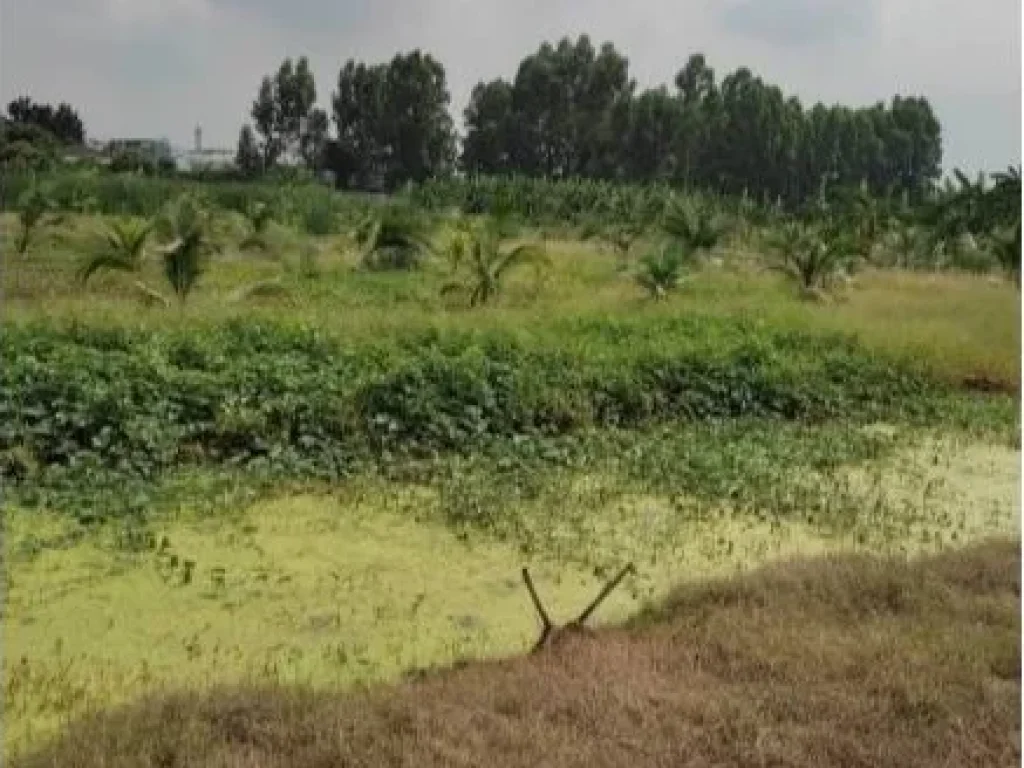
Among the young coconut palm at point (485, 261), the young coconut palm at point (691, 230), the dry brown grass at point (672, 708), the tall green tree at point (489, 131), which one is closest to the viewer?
the dry brown grass at point (672, 708)

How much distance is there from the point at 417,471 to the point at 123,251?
597 centimetres

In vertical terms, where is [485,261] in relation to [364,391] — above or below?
→ above

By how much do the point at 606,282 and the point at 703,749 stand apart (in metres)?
12.1

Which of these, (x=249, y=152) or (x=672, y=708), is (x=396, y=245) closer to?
(x=672, y=708)

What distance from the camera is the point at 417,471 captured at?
6.15 metres

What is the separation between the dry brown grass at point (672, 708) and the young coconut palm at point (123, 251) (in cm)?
836

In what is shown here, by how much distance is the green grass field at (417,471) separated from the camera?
396cm

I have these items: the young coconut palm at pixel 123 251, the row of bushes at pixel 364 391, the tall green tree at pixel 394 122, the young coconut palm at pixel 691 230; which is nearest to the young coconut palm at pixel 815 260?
the young coconut palm at pixel 691 230

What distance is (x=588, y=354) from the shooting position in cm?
821

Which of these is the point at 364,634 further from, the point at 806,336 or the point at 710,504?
the point at 806,336

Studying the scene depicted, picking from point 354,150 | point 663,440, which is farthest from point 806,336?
point 354,150

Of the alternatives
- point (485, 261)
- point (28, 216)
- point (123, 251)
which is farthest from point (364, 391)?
point (28, 216)

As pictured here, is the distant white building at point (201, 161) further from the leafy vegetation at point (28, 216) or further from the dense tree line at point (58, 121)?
the leafy vegetation at point (28, 216)

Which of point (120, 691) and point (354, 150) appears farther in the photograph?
point (354, 150)
